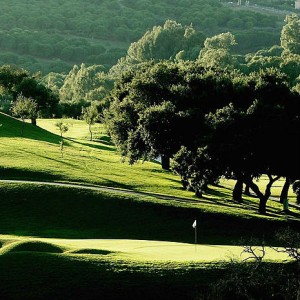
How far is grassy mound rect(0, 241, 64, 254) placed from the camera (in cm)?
4200

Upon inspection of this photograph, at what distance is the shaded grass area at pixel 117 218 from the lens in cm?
5897

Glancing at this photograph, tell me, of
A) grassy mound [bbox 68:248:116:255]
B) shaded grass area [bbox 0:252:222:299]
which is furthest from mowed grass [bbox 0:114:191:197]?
shaded grass area [bbox 0:252:222:299]

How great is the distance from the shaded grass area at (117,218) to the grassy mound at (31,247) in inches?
494

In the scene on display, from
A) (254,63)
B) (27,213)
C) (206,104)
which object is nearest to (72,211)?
(27,213)

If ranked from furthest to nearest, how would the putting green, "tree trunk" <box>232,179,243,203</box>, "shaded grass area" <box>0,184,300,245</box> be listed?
"tree trunk" <box>232,179,243,203</box> < "shaded grass area" <box>0,184,300,245</box> < the putting green

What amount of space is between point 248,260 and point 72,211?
2704 centimetres

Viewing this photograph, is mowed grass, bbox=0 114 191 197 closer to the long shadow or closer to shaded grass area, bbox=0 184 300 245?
the long shadow

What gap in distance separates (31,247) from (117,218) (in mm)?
20800

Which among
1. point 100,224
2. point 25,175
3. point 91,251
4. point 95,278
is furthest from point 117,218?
point 95,278

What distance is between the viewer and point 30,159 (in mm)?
83750

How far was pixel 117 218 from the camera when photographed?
62781mm

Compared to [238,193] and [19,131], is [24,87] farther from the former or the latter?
[238,193]

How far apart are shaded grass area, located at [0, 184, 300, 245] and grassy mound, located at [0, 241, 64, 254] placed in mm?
12537

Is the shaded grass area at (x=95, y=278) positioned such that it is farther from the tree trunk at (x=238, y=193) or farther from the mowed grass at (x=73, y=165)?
the tree trunk at (x=238, y=193)
